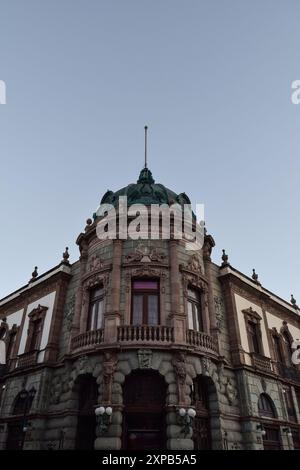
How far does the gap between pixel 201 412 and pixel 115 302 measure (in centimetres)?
636

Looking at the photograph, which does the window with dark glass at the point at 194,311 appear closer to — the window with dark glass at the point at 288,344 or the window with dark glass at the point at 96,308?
the window with dark glass at the point at 96,308

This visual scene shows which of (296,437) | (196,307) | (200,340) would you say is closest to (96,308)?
(196,307)

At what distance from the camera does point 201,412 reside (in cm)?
1645

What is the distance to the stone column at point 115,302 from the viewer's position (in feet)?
53.2

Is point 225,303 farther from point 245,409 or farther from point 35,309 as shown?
point 35,309

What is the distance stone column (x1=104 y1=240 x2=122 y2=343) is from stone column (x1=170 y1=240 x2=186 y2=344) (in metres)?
2.62

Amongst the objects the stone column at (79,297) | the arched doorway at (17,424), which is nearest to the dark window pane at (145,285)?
the stone column at (79,297)

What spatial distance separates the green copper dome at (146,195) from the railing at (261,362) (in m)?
10.0

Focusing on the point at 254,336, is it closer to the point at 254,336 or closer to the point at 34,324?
the point at 254,336

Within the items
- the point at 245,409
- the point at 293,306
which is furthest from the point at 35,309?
the point at 293,306

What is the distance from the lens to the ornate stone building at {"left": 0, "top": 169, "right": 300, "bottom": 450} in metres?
15.4

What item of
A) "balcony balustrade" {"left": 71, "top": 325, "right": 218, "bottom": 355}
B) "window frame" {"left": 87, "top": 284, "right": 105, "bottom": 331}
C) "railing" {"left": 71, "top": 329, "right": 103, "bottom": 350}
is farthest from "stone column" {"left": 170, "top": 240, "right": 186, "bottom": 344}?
"window frame" {"left": 87, "top": 284, "right": 105, "bottom": 331}

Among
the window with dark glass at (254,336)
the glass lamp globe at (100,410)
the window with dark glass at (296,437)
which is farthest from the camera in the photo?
the window with dark glass at (254,336)
